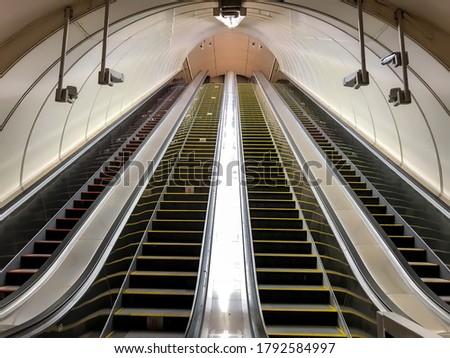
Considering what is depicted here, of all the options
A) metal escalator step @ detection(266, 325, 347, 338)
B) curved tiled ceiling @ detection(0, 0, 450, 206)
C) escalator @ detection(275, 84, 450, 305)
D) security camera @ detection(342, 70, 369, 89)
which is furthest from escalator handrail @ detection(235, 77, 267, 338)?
curved tiled ceiling @ detection(0, 0, 450, 206)

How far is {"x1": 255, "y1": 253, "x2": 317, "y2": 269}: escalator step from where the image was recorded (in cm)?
524

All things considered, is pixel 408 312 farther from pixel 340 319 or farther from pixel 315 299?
pixel 315 299

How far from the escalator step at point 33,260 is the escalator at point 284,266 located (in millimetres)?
2833

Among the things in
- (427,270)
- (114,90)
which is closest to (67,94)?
(427,270)

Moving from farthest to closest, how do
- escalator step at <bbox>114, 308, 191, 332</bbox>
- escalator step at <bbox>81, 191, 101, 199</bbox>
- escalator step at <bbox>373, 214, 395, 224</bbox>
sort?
escalator step at <bbox>81, 191, 101, 199</bbox>, escalator step at <bbox>373, 214, 395, 224</bbox>, escalator step at <bbox>114, 308, 191, 332</bbox>

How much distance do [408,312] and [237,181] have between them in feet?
13.1

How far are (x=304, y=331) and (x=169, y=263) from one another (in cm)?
189

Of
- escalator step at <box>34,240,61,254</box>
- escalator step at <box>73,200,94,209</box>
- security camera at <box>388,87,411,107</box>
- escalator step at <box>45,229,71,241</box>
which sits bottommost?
escalator step at <box>34,240,61,254</box>

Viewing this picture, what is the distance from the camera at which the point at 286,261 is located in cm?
526

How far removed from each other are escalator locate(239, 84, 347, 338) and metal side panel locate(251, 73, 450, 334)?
1.96 ft

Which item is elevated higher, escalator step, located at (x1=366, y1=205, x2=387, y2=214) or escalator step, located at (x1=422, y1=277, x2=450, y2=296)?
escalator step, located at (x1=366, y1=205, x2=387, y2=214)

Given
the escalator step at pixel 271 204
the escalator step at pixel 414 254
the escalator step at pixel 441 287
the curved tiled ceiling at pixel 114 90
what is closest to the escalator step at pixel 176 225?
the escalator step at pixel 271 204

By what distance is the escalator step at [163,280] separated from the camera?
15.5 ft
